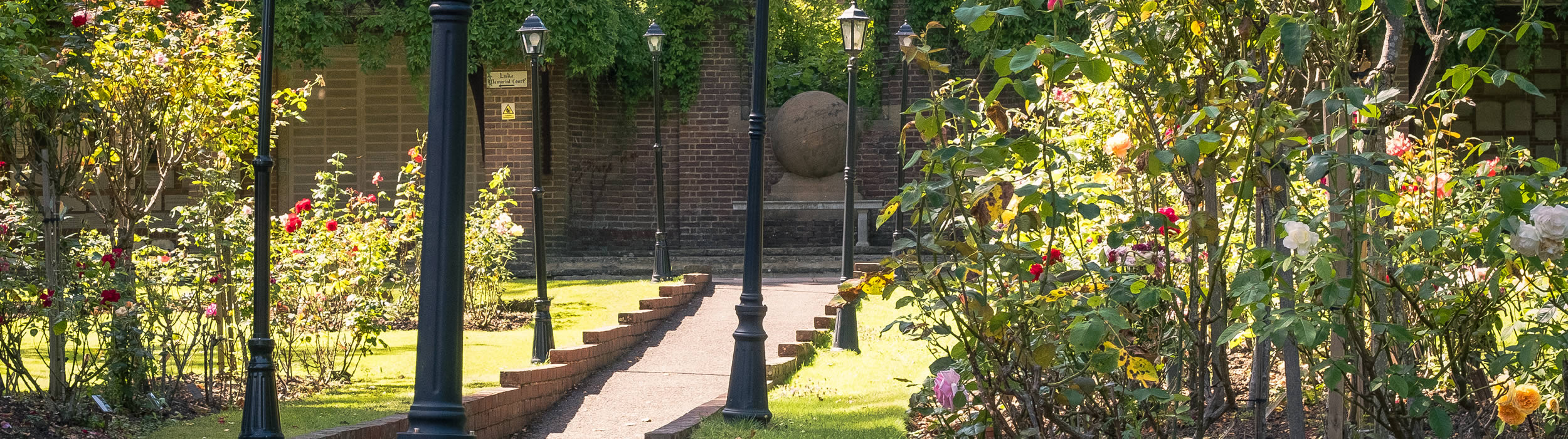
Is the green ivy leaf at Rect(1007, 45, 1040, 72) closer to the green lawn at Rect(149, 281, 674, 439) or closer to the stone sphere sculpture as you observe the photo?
the green lawn at Rect(149, 281, 674, 439)

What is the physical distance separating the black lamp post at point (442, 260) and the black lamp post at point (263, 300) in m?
2.66

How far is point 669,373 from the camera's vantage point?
9195mm

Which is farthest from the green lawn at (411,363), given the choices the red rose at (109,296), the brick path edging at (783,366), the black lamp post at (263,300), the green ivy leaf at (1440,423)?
the green ivy leaf at (1440,423)

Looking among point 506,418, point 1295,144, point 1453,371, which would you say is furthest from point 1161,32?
point 506,418

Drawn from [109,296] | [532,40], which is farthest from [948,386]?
[532,40]

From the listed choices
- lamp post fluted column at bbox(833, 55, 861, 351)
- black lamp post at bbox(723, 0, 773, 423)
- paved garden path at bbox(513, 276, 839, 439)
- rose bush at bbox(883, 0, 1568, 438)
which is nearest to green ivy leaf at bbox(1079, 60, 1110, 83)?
rose bush at bbox(883, 0, 1568, 438)

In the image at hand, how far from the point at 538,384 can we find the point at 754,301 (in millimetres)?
2230

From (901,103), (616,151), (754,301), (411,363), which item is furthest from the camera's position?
(616,151)

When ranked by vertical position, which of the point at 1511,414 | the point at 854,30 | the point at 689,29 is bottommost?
the point at 1511,414

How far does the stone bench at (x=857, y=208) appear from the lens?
54.5 ft

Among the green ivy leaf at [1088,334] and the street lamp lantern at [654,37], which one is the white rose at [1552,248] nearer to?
the green ivy leaf at [1088,334]

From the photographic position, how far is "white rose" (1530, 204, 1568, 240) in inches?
104

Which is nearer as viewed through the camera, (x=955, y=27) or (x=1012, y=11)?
(x=1012, y=11)

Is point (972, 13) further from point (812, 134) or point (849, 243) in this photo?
point (812, 134)
